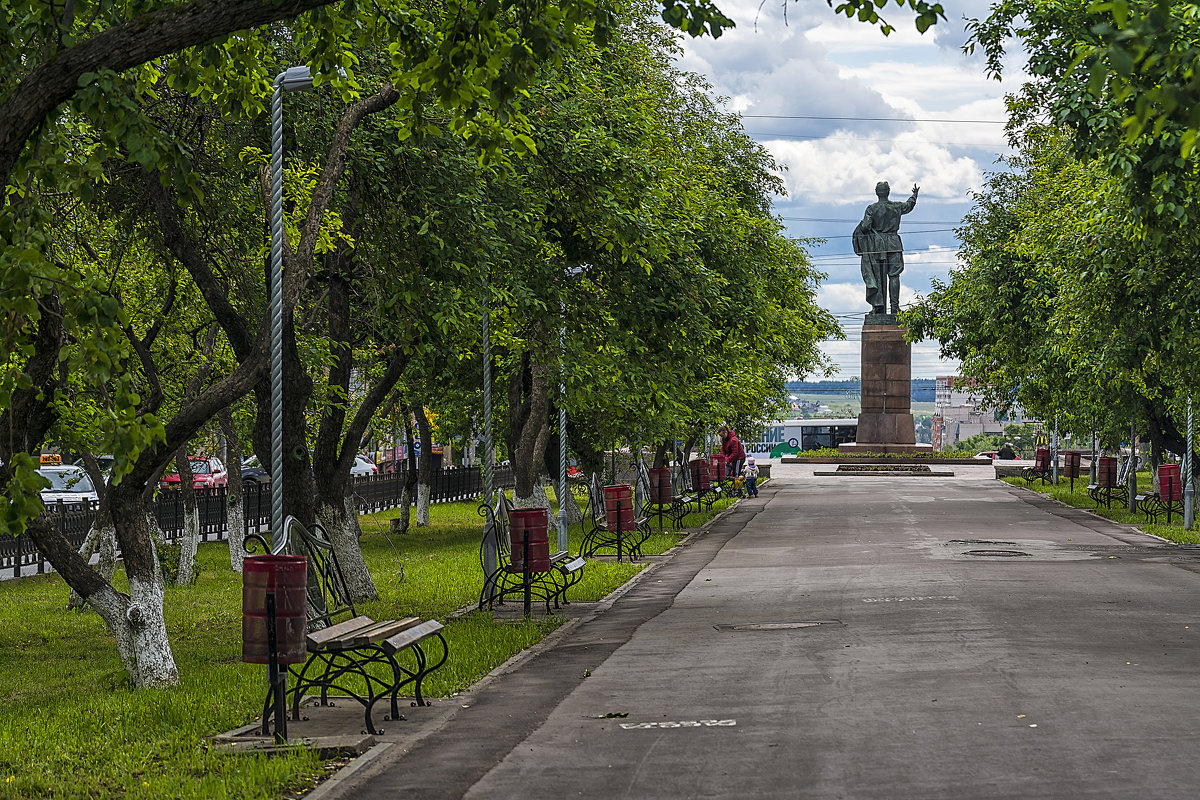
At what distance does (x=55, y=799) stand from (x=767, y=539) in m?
20.4

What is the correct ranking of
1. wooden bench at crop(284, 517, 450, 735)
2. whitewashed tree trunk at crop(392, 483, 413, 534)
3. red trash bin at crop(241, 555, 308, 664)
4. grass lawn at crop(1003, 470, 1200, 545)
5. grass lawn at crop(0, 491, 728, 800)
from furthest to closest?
whitewashed tree trunk at crop(392, 483, 413, 534)
grass lawn at crop(1003, 470, 1200, 545)
wooden bench at crop(284, 517, 450, 735)
red trash bin at crop(241, 555, 308, 664)
grass lawn at crop(0, 491, 728, 800)

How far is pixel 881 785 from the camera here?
7082 mm

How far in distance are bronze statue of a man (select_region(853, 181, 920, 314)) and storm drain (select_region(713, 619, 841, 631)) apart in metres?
55.0

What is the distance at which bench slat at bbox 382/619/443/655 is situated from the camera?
916cm

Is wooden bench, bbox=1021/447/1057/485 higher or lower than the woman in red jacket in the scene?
lower

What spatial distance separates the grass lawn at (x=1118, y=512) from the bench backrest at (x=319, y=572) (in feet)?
53.6

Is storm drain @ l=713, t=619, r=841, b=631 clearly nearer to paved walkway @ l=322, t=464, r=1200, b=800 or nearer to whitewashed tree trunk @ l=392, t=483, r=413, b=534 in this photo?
paved walkway @ l=322, t=464, r=1200, b=800

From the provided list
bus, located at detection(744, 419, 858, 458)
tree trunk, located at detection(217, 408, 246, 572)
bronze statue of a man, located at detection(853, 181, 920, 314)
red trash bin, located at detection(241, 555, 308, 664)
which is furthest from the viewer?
bus, located at detection(744, 419, 858, 458)

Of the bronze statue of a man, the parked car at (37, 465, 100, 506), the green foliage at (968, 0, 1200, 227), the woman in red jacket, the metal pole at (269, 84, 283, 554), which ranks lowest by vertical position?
the parked car at (37, 465, 100, 506)

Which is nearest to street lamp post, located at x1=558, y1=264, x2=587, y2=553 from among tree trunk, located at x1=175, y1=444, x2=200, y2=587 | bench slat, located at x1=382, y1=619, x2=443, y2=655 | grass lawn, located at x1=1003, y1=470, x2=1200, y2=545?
tree trunk, located at x1=175, y1=444, x2=200, y2=587

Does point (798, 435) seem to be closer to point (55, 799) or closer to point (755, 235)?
point (755, 235)

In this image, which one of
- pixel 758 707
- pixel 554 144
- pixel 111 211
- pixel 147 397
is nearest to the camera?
pixel 758 707

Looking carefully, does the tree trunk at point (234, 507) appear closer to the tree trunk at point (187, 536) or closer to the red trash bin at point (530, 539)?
the tree trunk at point (187, 536)

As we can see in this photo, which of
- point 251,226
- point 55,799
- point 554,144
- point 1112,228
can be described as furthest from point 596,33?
point 1112,228
